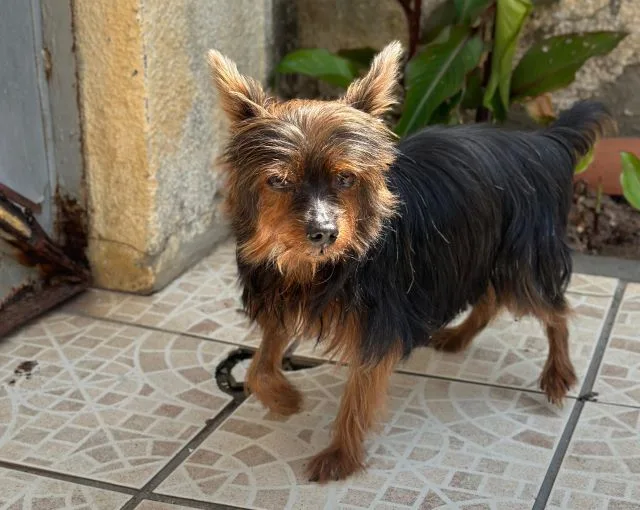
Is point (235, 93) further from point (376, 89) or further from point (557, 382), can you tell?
point (557, 382)

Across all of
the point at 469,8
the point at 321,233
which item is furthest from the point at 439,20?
the point at 321,233

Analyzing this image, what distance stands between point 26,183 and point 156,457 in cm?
154

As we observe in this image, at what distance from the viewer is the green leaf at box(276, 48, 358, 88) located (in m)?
4.93

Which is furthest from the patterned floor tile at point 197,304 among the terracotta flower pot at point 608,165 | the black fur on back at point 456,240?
the black fur on back at point 456,240

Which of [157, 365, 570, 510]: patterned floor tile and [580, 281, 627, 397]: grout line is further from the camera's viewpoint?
[580, 281, 627, 397]: grout line

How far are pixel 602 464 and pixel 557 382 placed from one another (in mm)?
447

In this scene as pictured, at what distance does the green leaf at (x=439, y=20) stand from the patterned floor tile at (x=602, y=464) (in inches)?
87.9

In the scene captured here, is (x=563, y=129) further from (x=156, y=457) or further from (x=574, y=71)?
(x=156, y=457)

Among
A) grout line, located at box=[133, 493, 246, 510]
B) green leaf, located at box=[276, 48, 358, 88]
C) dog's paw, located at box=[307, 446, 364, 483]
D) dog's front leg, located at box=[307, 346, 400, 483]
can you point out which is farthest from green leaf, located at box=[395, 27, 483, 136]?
grout line, located at box=[133, 493, 246, 510]

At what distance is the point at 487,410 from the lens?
11.8 feet

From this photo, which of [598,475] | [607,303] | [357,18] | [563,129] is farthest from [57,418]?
[357,18]

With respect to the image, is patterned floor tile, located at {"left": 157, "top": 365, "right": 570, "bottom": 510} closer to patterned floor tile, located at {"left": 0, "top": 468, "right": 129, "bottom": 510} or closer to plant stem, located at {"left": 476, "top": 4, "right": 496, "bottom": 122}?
patterned floor tile, located at {"left": 0, "top": 468, "right": 129, "bottom": 510}

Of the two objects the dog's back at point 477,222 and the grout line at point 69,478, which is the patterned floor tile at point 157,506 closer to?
the grout line at point 69,478

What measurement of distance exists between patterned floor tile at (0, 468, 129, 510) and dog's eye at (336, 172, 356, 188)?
117 cm
